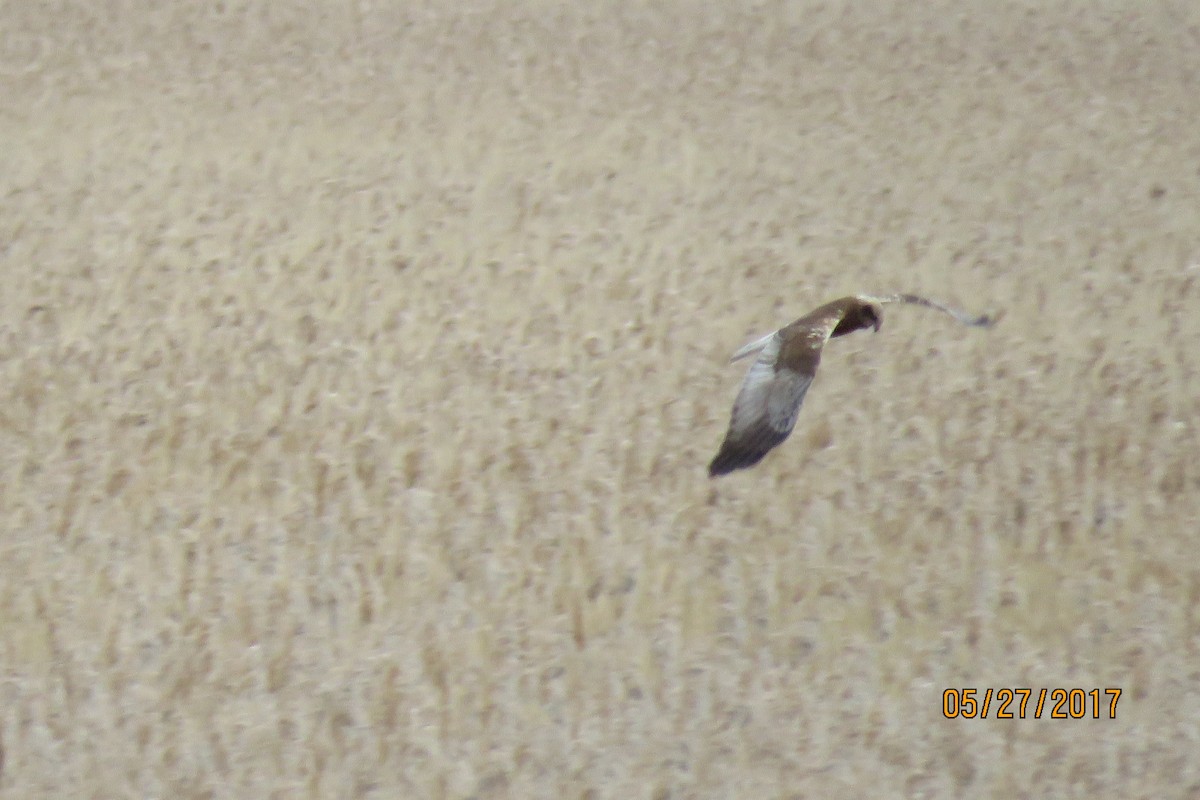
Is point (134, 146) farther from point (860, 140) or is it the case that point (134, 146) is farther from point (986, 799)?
point (986, 799)

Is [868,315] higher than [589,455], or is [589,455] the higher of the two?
[868,315]

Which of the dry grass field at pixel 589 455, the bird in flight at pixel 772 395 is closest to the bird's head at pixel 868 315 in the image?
the bird in flight at pixel 772 395

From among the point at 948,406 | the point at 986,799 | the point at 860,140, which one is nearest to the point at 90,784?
the point at 986,799
